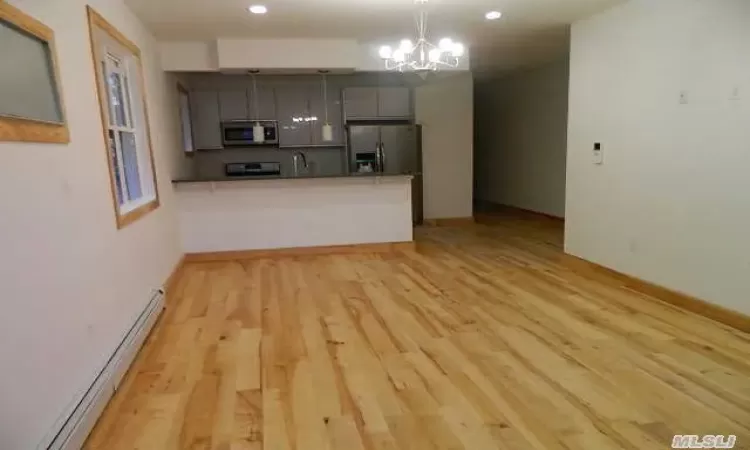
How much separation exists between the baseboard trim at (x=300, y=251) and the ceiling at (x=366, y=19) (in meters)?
2.34

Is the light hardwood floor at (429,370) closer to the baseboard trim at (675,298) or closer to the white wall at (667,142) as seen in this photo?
the baseboard trim at (675,298)

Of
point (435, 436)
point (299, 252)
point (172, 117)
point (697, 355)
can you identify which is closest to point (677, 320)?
point (697, 355)

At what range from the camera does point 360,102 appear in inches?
276

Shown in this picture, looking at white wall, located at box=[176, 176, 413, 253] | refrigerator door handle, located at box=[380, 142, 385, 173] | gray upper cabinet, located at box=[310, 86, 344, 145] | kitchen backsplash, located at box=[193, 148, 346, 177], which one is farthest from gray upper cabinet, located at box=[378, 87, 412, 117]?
white wall, located at box=[176, 176, 413, 253]

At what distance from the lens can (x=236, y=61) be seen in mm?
5000

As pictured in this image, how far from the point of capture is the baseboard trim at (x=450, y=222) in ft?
24.3

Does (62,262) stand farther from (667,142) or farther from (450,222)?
(450,222)

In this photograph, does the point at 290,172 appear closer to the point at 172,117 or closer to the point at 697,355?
the point at 172,117

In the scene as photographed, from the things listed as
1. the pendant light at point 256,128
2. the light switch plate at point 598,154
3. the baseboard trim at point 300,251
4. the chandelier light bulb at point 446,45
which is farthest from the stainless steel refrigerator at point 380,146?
the light switch plate at point 598,154

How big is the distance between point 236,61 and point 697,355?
4802mm

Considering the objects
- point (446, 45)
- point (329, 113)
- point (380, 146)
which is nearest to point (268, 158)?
point (329, 113)

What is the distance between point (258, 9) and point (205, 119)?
338cm

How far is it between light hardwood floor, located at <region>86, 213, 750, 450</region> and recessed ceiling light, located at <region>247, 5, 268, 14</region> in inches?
94.1

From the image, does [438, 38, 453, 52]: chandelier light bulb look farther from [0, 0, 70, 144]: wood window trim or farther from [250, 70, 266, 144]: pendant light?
[250, 70, 266, 144]: pendant light
